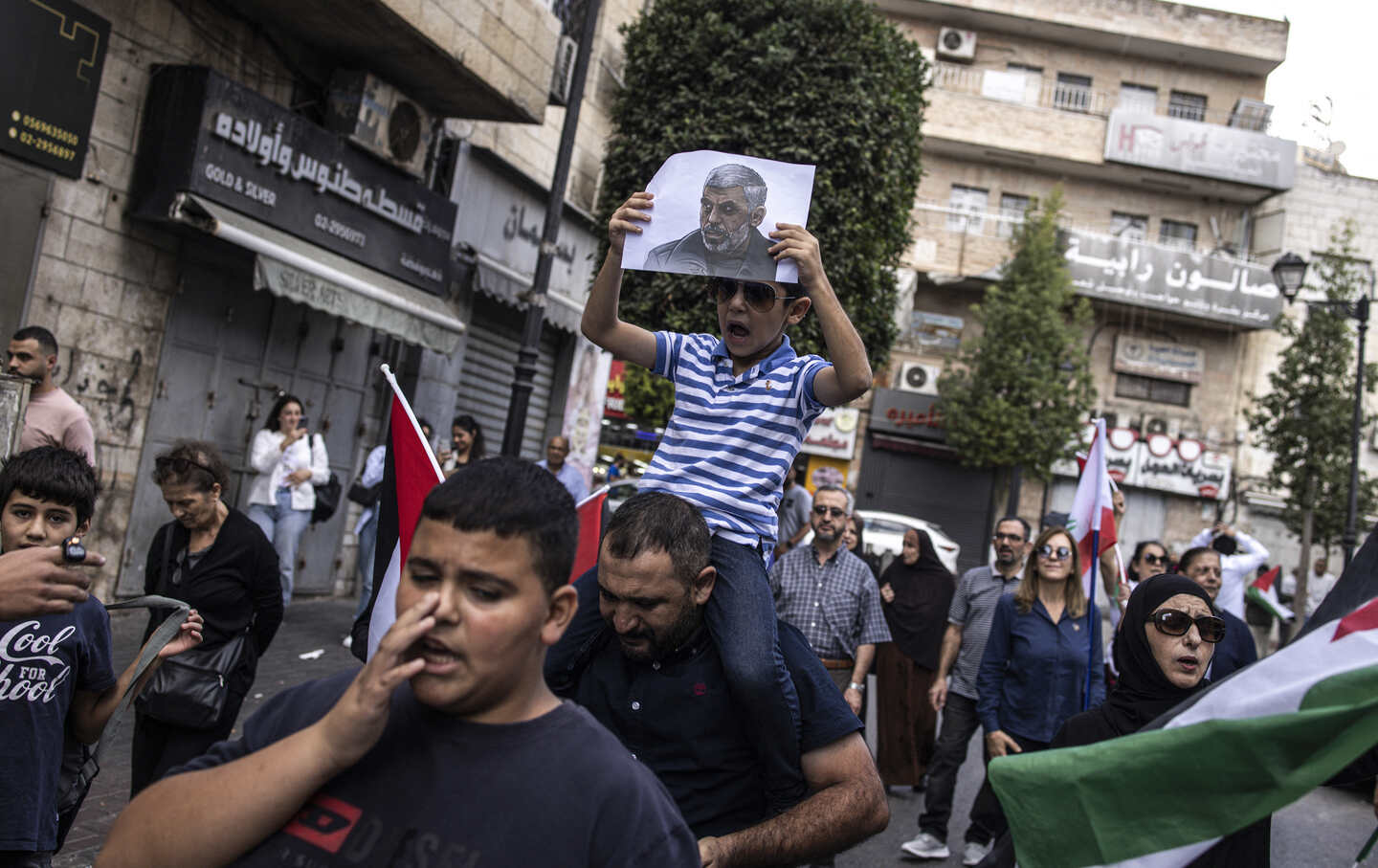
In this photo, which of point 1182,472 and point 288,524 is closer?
point 288,524

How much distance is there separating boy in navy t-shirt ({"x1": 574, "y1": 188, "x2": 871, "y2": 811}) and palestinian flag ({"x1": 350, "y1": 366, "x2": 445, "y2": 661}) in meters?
0.65

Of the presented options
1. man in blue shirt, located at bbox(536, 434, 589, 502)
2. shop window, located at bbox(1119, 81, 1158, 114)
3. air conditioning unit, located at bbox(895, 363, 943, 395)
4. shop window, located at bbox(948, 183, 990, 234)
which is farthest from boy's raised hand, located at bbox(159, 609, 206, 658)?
shop window, located at bbox(1119, 81, 1158, 114)

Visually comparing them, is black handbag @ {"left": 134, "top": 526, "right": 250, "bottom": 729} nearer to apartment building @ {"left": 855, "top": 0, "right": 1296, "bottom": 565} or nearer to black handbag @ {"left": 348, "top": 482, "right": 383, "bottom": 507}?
black handbag @ {"left": 348, "top": 482, "right": 383, "bottom": 507}

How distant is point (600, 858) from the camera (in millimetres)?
1574

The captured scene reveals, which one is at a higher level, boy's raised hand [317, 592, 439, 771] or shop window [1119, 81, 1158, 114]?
shop window [1119, 81, 1158, 114]

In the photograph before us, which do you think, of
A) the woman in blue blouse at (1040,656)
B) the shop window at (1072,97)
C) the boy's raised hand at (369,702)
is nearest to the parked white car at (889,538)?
the shop window at (1072,97)

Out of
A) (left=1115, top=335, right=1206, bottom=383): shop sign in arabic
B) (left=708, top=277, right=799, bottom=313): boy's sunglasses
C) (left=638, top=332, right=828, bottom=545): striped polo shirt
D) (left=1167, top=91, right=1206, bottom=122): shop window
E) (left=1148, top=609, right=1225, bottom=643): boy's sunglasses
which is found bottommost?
(left=1148, top=609, right=1225, bottom=643): boy's sunglasses

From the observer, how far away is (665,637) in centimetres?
266

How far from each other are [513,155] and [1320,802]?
11.6 m

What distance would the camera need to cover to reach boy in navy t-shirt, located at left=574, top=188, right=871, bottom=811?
268 centimetres

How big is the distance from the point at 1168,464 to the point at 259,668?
26328 mm

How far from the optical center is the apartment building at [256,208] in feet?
28.0

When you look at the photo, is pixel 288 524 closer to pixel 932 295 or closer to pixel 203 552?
pixel 203 552

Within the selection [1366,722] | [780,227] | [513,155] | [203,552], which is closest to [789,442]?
[780,227]
